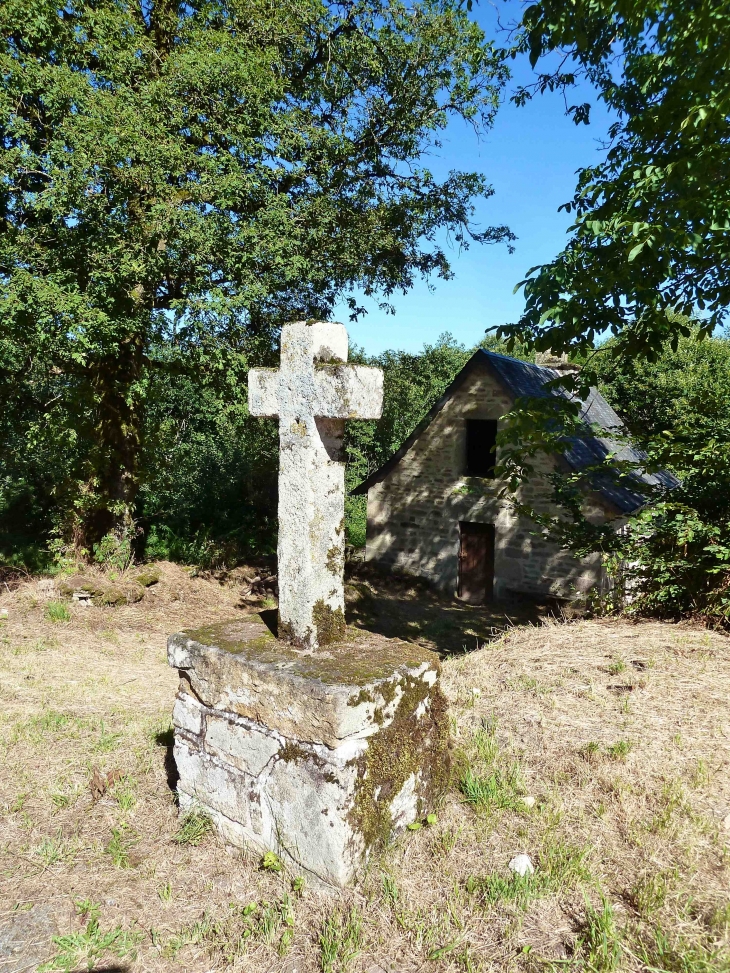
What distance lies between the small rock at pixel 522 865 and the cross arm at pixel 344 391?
7.72 feet

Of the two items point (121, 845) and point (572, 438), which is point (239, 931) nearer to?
point (121, 845)

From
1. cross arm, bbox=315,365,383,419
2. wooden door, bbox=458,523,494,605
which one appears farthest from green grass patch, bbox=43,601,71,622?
wooden door, bbox=458,523,494,605

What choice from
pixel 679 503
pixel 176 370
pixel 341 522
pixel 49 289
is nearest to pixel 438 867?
pixel 341 522

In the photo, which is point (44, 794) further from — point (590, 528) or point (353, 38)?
point (353, 38)

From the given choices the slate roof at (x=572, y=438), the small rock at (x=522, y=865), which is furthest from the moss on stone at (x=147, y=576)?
the small rock at (x=522, y=865)

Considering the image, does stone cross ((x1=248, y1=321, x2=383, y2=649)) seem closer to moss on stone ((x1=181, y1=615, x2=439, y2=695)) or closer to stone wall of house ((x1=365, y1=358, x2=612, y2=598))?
moss on stone ((x1=181, y1=615, x2=439, y2=695))

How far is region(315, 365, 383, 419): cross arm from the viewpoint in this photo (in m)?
3.61

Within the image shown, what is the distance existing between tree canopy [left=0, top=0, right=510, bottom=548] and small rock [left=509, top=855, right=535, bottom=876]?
8.01 metres

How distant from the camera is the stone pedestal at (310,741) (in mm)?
3154

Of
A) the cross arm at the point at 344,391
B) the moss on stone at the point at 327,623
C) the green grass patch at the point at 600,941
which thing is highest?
the cross arm at the point at 344,391

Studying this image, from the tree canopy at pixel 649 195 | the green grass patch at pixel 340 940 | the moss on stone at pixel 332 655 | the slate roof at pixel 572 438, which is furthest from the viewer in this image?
the slate roof at pixel 572 438

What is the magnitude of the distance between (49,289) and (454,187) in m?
7.99

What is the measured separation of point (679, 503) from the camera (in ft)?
22.5

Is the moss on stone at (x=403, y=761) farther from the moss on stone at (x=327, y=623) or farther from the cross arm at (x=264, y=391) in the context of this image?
the cross arm at (x=264, y=391)
